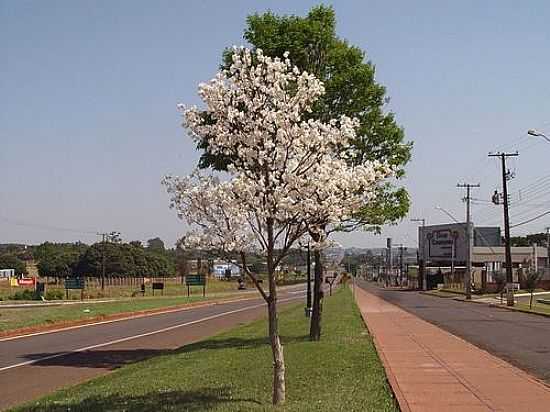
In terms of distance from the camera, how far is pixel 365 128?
21.7 metres

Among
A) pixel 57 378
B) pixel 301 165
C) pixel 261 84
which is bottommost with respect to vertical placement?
pixel 57 378

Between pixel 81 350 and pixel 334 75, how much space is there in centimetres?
1099

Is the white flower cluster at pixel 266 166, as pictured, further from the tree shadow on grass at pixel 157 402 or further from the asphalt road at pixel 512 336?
the asphalt road at pixel 512 336

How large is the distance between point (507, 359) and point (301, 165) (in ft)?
34.4

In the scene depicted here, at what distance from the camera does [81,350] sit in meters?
25.2

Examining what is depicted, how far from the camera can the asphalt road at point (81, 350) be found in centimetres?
1753

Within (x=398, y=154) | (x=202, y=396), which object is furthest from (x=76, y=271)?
(x=202, y=396)

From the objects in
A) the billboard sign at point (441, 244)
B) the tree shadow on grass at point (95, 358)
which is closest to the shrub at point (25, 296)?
the tree shadow on grass at point (95, 358)

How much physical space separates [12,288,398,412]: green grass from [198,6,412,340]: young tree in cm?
331

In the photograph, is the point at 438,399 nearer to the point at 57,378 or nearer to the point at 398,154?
the point at 57,378

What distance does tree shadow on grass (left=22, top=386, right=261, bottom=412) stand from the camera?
11.2 metres

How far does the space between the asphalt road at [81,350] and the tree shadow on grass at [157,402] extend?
2135 mm

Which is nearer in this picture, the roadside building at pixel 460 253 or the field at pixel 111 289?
the field at pixel 111 289

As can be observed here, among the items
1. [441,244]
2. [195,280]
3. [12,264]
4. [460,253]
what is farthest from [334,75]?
[12,264]
